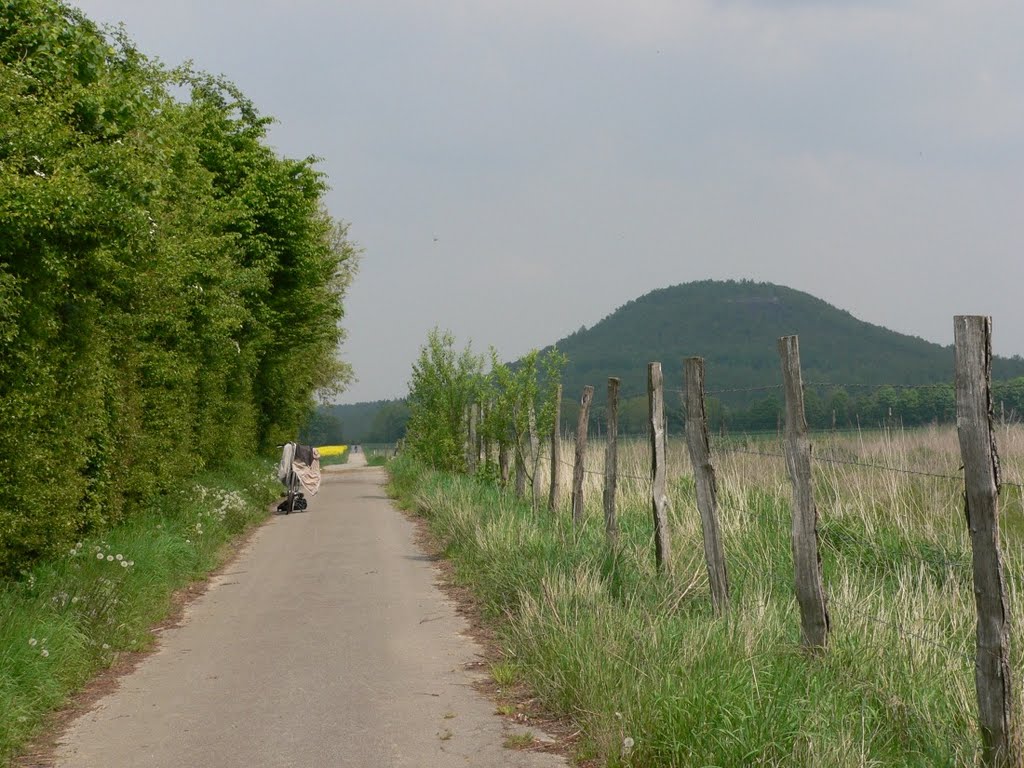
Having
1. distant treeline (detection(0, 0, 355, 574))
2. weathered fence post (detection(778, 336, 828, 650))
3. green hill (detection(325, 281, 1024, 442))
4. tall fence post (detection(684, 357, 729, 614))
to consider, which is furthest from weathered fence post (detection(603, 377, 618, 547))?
green hill (detection(325, 281, 1024, 442))

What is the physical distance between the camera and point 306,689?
779 centimetres

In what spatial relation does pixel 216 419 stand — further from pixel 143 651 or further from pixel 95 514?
pixel 143 651

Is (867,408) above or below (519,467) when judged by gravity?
above

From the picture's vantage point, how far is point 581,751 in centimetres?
604

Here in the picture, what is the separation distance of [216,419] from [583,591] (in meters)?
16.3

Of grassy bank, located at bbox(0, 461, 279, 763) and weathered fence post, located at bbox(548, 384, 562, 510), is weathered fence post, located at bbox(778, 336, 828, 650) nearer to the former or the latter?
grassy bank, located at bbox(0, 461, 279, 763)

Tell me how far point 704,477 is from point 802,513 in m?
1.46

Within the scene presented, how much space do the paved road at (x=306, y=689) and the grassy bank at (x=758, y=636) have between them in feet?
1.97

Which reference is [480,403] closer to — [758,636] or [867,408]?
[867,408]

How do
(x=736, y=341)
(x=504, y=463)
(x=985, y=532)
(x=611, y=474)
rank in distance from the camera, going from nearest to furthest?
(x=985, y=532)
(x=611, y=474)
(x=504, y=463)
(x=736, y=341)

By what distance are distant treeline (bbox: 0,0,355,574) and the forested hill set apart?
78.6 m

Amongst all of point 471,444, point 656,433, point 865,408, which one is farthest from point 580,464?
point 471,444

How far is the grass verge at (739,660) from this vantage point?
5414 millimetres

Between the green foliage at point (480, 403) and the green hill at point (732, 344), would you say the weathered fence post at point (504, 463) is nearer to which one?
the green foliage at point (480, 403)
